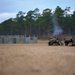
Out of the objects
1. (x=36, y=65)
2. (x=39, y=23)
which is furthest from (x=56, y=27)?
(x=36, y=65)

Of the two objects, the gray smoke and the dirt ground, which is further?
the gray smoke

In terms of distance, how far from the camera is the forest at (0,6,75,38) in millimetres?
86062

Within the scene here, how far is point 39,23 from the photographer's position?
94.5 metres

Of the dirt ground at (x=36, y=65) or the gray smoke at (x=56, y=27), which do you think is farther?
the gray smoke at (x=56, y=27)

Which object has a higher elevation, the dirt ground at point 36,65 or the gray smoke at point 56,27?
the gray smoke at point 56,27

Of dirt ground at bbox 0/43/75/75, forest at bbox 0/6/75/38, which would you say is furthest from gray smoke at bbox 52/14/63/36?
dirt ground at bbox 0/43/75/75

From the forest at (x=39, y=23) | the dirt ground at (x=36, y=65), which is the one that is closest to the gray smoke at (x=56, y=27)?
the forest at (x=39, y=23)

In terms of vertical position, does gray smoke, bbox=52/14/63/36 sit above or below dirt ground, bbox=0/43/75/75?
above

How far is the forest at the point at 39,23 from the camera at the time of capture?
282ft

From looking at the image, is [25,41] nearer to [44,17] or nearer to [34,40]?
[34,40]

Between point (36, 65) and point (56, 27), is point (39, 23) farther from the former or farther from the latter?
point (36, 65)

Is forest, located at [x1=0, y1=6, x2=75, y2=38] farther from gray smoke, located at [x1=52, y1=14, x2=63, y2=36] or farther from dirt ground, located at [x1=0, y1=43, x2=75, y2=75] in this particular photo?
dirt ground, located at [x1=0, y1=43, x2=75, y2=75]

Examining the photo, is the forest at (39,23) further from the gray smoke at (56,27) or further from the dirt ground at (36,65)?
the dirt ground at (36,65)

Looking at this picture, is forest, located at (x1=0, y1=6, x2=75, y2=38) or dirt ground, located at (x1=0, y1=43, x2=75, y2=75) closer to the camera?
dirt ground, located at (x1=0, y1=43, x2=75, y2=75)
